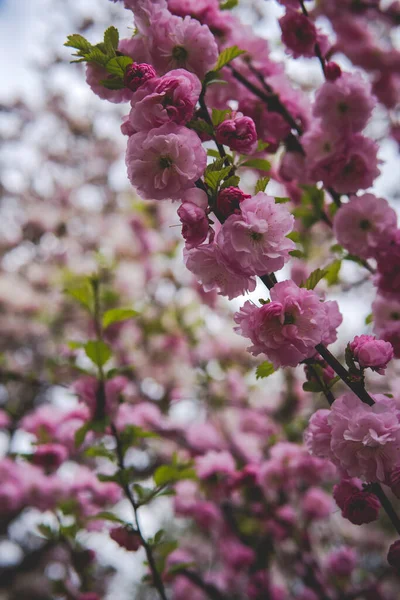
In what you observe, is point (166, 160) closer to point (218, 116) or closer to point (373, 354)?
point (218, 116)

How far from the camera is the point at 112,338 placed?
4070 millimetres

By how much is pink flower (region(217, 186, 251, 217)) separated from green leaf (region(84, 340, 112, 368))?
790 mm

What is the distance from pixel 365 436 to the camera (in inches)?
34.5

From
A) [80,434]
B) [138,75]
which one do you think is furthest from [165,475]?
[138,75]

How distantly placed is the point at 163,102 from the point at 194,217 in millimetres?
267

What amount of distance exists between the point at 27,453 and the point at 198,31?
1.57m

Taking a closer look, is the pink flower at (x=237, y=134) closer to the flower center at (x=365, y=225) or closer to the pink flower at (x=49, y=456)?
the flower center at (x=365, y=225)

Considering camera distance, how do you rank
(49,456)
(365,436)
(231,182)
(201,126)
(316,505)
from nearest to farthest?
1. (365,436)
2. (231,182)
3. (201,126)
4. (49,456)
5. (316,505)

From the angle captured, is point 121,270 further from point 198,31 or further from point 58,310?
point 198,31

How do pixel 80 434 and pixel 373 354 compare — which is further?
pixel 80 434

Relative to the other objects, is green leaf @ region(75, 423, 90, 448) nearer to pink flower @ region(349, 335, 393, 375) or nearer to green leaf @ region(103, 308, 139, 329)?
green leaf @ region(103, 308, 139, 329)

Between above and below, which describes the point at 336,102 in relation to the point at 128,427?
above

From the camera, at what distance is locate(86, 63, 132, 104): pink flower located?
3.85ft

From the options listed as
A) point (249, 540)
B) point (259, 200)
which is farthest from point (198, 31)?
point (249, 540)
